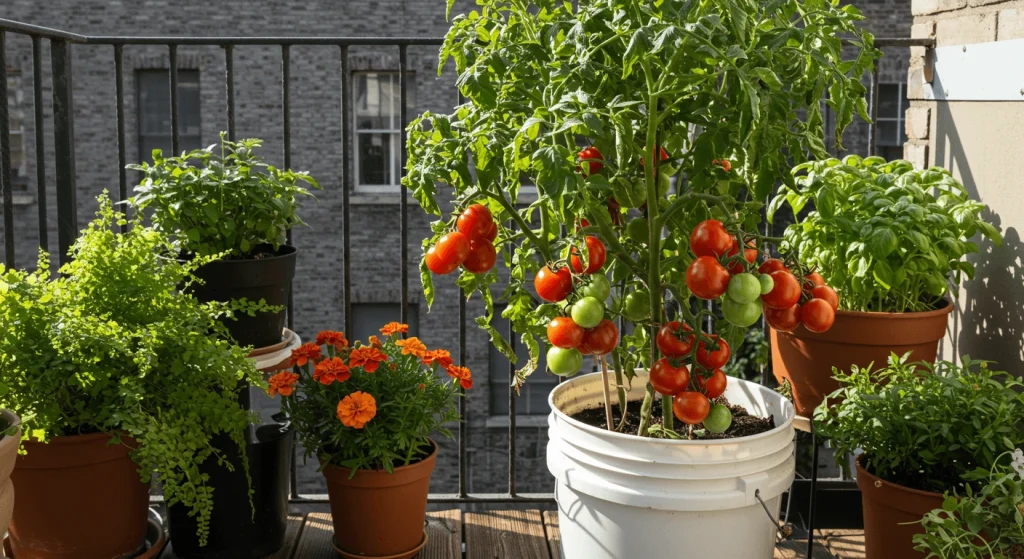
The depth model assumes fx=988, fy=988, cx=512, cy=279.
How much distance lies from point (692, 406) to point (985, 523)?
0.47 metres

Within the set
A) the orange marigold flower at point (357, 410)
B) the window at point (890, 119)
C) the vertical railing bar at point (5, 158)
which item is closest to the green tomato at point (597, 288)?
the orange marigold flower at point (357, 410)

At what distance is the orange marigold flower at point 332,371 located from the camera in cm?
192

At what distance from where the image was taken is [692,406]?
4.80 ft

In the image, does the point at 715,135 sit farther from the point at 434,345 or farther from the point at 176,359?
the point at 434,345

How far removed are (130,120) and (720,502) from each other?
11789 mm

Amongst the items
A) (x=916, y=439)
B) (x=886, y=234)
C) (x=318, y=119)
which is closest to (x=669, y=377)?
(x=916, y=439)

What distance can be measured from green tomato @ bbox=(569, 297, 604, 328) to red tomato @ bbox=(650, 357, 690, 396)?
0.13 metres

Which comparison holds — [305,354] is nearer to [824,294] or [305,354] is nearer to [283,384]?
[283,384]

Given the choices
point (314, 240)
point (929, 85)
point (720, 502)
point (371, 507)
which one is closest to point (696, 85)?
point (720, 502)

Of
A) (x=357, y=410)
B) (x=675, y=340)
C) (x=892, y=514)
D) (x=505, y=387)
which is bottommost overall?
(x=505, y=387)

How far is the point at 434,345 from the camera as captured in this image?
41.2ft

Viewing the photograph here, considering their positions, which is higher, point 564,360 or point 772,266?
point 772,266

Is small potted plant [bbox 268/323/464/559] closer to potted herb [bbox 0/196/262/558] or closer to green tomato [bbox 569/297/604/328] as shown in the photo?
potted herb [bbox 0/196/262/558]

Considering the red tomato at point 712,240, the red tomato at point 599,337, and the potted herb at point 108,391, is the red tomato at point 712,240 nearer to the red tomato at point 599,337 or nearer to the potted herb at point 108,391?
the red tomato at point 599,337
